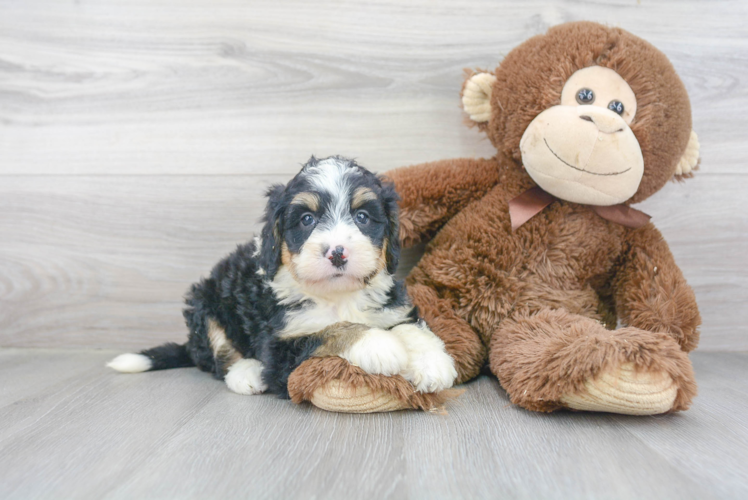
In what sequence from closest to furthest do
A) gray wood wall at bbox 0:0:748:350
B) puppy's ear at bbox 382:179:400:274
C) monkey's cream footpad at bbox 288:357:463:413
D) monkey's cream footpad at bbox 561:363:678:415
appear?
monkey's cream footpad at bbox 561:363:678:415 < monkey's cream footpad at bbox 288:357:463:413 < puppy's ear at bbox 382:179:400:274 < gray wood wall at bbox 0:0:748:350

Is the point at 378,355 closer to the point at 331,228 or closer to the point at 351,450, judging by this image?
the point at 351,450

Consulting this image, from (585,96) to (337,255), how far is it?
1.09 m

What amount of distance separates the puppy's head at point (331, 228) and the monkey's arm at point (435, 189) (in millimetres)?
343

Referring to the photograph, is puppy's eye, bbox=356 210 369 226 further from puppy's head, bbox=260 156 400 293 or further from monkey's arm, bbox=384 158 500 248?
monkey's arm, bbox=384 158 500 248

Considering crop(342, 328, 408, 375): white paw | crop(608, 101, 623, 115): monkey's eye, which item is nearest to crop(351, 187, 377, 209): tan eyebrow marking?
crop(342, 328, 408, 375): white paw

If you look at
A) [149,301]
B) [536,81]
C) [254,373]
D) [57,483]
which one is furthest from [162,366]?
[536,81]

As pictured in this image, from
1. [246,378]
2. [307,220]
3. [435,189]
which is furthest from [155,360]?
[435,189]

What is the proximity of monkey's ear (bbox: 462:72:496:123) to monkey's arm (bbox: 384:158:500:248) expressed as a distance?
198 mm

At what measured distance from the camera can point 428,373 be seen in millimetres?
1659

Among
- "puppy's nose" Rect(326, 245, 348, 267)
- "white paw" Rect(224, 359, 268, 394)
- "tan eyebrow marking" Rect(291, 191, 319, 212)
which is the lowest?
"white paw" Rect(224, 359, 268, 394)

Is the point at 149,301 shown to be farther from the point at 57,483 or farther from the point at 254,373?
the point at 57,483

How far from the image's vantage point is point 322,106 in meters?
2.53

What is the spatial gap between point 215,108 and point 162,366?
1194 mm

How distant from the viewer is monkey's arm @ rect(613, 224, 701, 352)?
193cm
